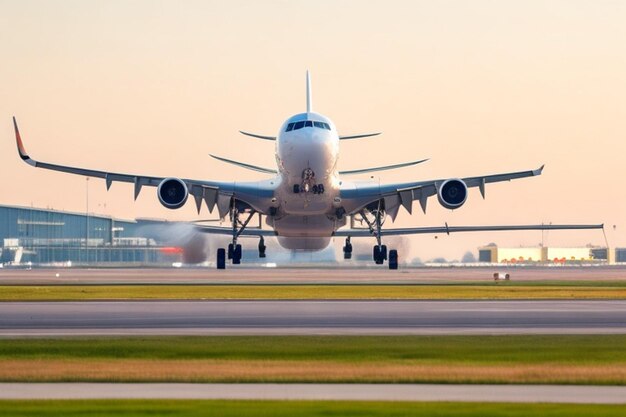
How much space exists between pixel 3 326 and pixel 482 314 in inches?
540

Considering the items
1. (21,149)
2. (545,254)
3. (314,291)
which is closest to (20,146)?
(21,149)

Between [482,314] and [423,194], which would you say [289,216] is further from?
[482,314]

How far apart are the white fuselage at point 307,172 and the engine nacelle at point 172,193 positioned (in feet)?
15.2

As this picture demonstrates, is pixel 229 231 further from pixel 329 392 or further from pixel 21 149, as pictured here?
pixel 329 392

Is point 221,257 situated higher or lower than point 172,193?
lower

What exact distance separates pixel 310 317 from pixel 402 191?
1264 inches

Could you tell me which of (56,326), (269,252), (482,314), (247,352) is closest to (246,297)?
(482,314)

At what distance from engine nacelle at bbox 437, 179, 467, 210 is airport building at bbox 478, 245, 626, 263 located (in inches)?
2676

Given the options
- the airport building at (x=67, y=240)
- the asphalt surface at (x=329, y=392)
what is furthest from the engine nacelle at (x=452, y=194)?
the airport building at (x=67, y=240)

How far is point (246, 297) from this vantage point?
47.4 m

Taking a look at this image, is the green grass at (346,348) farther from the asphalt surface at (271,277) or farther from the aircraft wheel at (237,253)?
the aircraft wheel at (237,253)

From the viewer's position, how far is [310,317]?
3600 centimetres

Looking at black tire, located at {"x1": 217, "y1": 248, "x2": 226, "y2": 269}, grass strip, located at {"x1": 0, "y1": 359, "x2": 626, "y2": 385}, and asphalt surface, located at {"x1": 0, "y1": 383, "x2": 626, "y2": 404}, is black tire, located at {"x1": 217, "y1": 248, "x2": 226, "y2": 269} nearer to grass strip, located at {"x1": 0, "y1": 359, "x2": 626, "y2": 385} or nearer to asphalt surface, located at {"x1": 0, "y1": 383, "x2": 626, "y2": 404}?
grass strip, located at {"x1": 0, "y1": 359, "x2": 626, "y2": 385}

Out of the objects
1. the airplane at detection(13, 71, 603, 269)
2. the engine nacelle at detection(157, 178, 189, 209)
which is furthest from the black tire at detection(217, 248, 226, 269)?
the engine nacelle at detection(157, 178, 189, 209)
